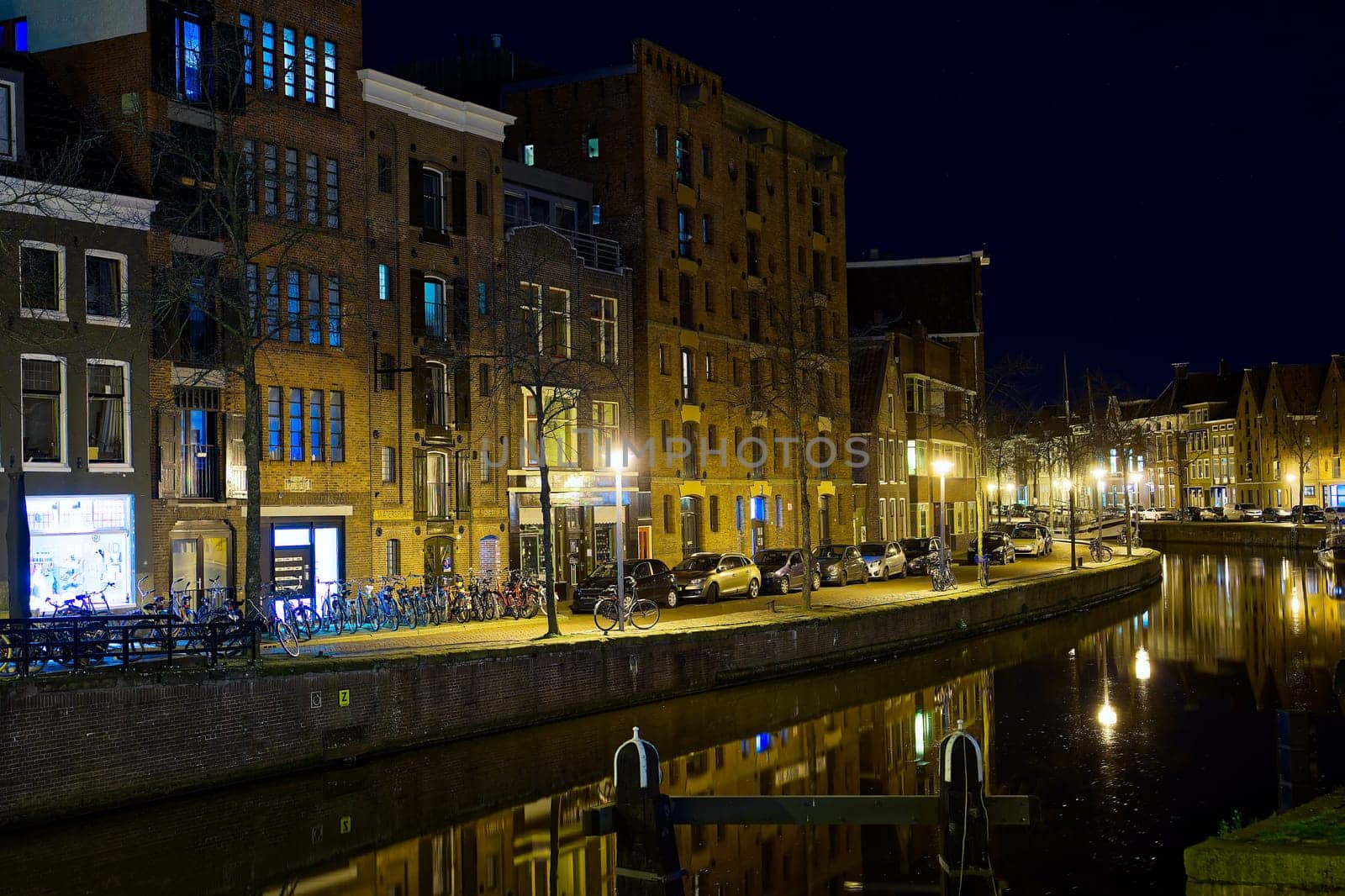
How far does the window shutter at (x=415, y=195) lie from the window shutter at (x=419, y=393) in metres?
4.33

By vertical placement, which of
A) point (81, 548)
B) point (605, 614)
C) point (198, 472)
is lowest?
point (605, 614)

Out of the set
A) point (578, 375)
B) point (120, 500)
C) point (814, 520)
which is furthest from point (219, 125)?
point (814, 520)

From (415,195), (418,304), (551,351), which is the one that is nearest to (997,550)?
(551,351)

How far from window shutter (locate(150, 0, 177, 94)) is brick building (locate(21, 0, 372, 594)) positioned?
44mm

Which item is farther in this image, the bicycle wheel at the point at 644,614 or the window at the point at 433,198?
the window at the point at 433,198

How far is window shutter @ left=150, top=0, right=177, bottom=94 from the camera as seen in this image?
117ft

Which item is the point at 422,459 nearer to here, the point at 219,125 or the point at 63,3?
the point at 219,125

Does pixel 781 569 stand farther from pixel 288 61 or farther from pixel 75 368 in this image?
pixel 75 368

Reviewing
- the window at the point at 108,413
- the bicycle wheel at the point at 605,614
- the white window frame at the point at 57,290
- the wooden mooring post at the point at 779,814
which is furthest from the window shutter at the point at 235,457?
the wooden mooring post at the point at 779,814

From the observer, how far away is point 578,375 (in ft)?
154

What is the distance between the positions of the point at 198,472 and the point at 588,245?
21.0 m

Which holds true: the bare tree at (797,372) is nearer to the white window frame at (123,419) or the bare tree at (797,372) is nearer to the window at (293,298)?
the window at (293,298)

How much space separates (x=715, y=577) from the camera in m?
45.9

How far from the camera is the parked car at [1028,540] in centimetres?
7850
